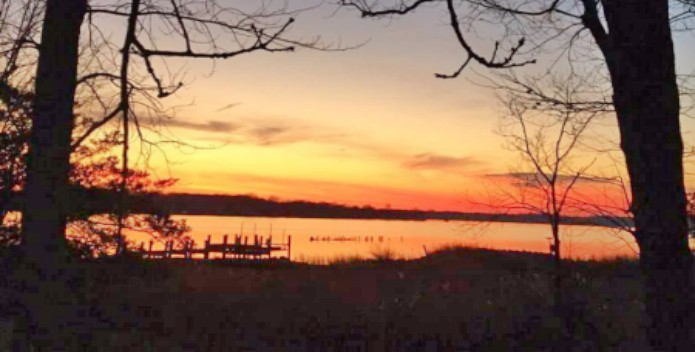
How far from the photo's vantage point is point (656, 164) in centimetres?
439

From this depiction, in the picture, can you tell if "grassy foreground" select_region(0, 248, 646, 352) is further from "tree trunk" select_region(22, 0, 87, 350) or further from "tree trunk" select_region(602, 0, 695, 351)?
"tree trunk" select_region(602, 0, 695, 351)

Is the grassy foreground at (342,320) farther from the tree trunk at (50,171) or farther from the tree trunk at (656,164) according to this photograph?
the tree trunk at (656,164)

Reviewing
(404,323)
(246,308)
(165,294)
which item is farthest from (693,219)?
(165,294)

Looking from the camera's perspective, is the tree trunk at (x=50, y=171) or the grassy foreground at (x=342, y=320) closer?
the tree trunk at (x=50, y=171)

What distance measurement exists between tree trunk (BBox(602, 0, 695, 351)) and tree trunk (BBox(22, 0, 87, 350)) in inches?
143

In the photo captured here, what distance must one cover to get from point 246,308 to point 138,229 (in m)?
2.59

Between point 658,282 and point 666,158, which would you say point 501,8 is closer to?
point 666,158

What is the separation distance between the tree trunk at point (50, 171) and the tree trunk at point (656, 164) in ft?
11.9

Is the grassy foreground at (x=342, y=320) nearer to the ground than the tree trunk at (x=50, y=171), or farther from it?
nearer to the ground

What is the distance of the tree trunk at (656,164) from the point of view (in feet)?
14.3

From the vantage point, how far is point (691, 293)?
439cm

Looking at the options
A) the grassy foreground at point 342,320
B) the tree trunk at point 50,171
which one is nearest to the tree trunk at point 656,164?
the tree trunk at point 50,171

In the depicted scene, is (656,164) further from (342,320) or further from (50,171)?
(342,320)

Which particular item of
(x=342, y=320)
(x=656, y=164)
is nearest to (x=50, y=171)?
(x=656, y=164)
